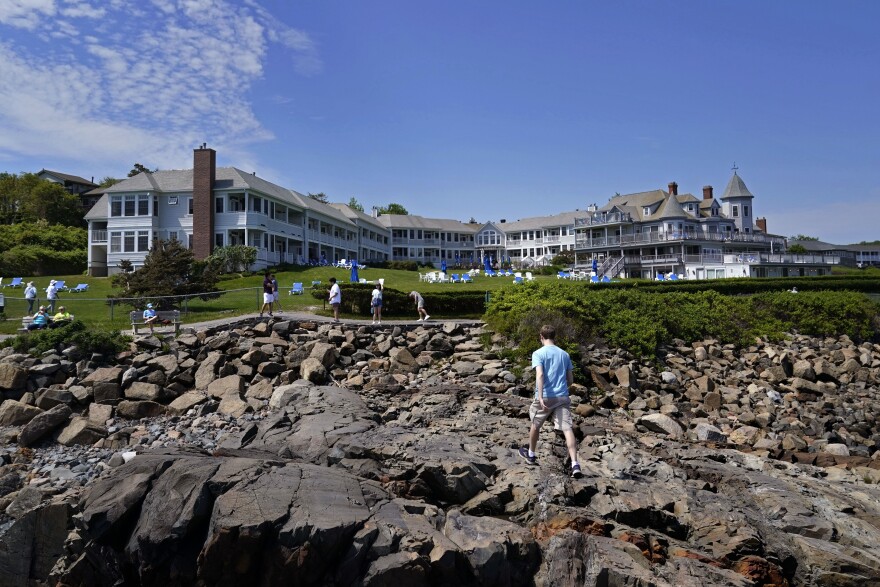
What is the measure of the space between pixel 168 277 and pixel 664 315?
2026 cm

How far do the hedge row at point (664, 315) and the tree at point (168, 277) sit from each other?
14382mm

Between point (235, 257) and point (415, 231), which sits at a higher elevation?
point (415, 231)

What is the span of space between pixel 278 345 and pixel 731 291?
945 inches

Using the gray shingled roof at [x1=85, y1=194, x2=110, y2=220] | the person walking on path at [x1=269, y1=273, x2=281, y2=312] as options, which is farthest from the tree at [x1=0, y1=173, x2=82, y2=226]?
the person walking on path at [x1=269, y1=273, x2=281, y2=312]

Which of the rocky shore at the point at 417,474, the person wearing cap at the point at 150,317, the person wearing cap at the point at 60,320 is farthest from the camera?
the person wearing cap at the point at 150,317

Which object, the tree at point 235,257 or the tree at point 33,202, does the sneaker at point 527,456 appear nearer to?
the tree at point 235,257

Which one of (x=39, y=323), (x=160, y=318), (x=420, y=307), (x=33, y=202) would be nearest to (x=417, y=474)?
(x=420, y=307)

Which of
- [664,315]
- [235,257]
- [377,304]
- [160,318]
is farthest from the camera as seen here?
[235,257]

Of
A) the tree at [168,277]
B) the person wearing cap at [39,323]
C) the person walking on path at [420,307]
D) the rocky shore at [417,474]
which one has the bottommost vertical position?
the rocky shore at [417,474]

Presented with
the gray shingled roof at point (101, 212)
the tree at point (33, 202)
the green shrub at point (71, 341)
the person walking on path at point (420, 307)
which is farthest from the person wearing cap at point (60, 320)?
the tree at point (33, 202)

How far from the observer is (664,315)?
20703 mm

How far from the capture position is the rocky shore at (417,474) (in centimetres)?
Result: 709

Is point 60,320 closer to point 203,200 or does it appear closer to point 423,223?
point 203,200

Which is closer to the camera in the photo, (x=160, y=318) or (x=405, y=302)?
(x=160, y=318)
